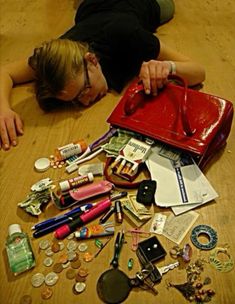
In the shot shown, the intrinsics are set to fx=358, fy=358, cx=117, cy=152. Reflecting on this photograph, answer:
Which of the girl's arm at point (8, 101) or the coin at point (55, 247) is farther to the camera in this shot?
the girl's arm at point (8, 101)

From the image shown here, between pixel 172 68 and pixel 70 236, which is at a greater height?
pixel 172 68

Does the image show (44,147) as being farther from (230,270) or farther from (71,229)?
(230,270)

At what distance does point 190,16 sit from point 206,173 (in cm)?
102

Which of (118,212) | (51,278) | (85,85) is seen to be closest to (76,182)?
(118,212)

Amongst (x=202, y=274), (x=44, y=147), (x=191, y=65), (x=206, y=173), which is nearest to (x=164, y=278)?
(x=202, y=274)

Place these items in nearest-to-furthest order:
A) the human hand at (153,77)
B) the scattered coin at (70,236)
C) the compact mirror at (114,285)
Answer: the compact mirror at (114,285) < the scattered coin at (70,236) < the human hand at (153,77)

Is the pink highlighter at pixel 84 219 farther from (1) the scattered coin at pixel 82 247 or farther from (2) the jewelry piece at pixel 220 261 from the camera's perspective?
A: (2) the jewelry piece at pixel 220 261

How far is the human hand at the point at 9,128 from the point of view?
110cm

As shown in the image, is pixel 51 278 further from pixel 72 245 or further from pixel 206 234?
pixel 206 234

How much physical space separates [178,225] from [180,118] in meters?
0.27

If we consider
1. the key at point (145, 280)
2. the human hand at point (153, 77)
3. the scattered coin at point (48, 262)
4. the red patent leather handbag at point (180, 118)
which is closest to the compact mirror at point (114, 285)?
the key at point (145, 280)

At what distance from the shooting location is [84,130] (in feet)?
3.65

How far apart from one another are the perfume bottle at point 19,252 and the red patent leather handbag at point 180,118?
38 centimetres

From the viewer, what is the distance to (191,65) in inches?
45.8
